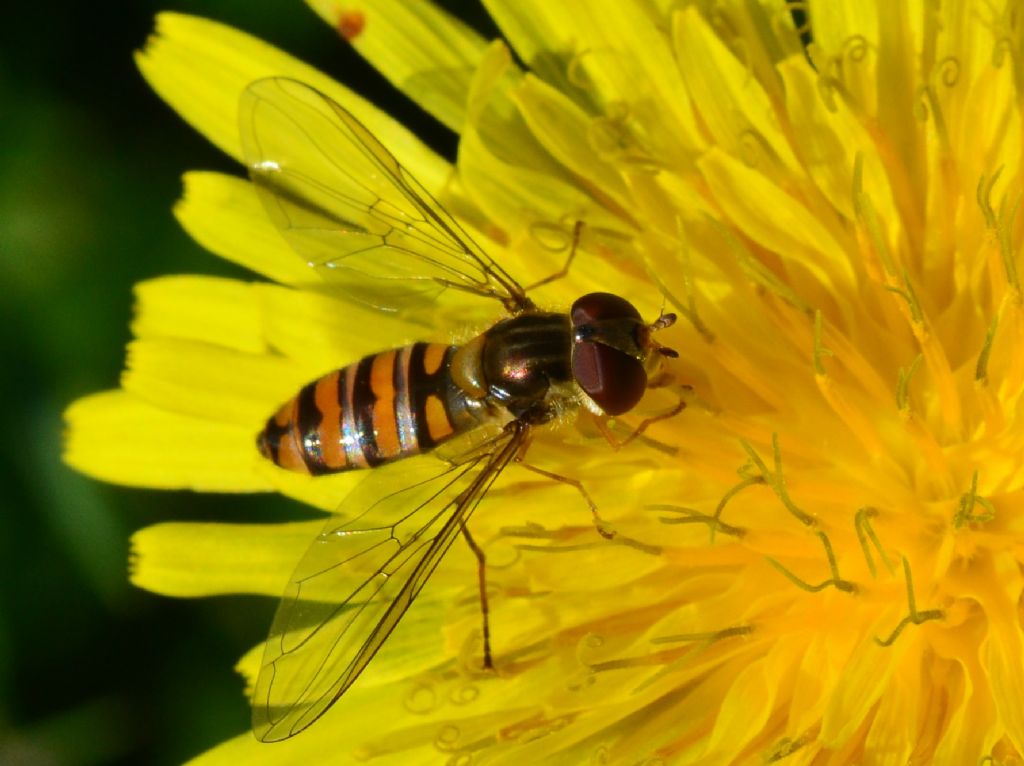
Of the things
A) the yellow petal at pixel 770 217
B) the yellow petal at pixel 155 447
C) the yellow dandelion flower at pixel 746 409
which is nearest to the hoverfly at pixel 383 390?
the yellow dandelion flower at pixel 746 409

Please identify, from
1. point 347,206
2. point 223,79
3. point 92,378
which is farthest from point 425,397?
point 92,378

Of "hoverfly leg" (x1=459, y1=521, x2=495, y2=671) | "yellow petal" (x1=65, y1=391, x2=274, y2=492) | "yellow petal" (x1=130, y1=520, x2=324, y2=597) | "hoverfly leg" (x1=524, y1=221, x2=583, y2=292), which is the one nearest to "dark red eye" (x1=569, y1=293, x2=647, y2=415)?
"hoverfly leg" (x1=524, y1=221, x2=583, y2=292)

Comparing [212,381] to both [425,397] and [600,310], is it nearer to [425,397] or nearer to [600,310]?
[425,397]

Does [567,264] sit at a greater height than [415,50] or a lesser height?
lesser

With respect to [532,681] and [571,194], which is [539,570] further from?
[571,194]

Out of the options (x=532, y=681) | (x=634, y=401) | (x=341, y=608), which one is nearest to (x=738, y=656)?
(x=532, y=681)

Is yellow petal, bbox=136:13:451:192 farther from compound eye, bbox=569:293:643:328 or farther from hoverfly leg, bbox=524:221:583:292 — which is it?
compound eye, bbox=569:293:643:328
